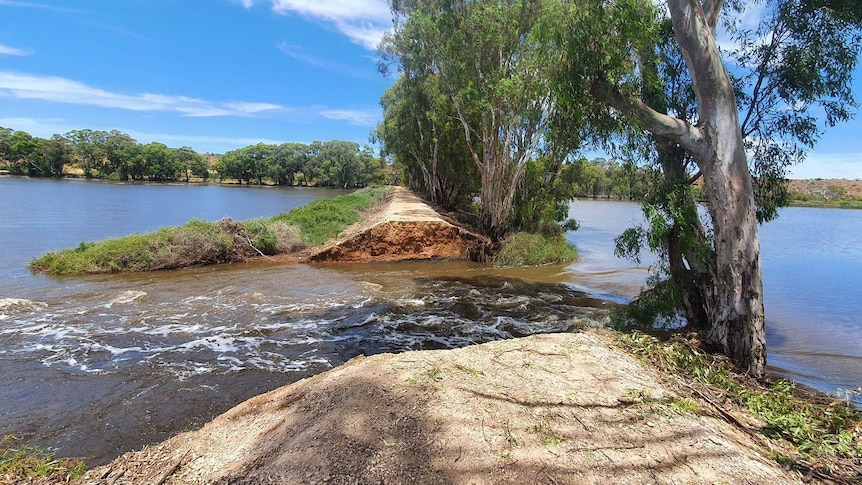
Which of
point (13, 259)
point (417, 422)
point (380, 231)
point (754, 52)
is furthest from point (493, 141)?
point (13, 259)

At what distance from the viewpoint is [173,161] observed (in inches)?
3398

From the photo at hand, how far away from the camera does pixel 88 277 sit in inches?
498

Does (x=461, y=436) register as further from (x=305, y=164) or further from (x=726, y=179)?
(x=305, y=164)

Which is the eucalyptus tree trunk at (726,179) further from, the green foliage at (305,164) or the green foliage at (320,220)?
the green foliage at (305,164)

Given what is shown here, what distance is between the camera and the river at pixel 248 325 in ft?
17.8

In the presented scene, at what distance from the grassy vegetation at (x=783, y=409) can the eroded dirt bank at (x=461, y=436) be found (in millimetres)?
420

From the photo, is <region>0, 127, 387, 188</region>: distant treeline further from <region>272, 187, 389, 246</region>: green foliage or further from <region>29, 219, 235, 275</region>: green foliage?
<region>29, 219, 235, 275</region>: green foliage

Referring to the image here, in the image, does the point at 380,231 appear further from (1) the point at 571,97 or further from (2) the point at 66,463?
(2) the point at 66,463

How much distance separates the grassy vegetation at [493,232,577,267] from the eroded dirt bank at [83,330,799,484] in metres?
12.6

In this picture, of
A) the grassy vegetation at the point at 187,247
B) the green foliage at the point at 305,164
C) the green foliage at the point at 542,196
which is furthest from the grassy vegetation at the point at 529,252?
the green foliage at the point at 305,164

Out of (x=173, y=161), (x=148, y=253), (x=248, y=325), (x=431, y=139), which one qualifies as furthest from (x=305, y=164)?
(x=248, y=325)

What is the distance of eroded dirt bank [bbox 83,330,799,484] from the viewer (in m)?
2.80

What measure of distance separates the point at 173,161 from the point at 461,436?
9897 centimetres

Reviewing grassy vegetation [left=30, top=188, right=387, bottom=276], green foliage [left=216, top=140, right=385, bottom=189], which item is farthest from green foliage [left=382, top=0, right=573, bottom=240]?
green foliage [left=216, top=140, right=385, bottom=189]
